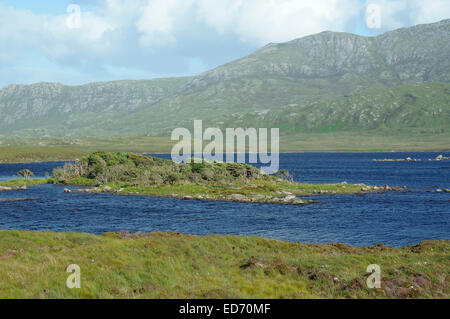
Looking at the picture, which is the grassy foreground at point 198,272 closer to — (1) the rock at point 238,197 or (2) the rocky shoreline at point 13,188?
(1) the rock at point 238,197

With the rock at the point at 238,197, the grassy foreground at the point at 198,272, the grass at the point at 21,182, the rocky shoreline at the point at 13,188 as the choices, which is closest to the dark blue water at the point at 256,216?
the rock at the point at 238,197

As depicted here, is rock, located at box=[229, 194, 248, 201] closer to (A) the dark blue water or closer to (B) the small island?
(B) the small island

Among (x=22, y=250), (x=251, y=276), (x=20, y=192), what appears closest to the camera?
(x=251, y=276)

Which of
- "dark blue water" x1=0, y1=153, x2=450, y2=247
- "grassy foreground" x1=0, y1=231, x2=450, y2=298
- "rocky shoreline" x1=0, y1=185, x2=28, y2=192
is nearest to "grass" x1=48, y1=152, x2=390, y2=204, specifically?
A: "dark blue water" x1=0, y1=153, x2=450, y2=247

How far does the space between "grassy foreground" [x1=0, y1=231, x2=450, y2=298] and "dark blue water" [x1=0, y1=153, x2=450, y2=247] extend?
68.7 feet

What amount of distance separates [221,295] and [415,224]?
5848 cm

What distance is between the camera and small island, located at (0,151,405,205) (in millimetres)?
102875

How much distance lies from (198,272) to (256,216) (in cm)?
4673

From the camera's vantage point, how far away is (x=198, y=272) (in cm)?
3092

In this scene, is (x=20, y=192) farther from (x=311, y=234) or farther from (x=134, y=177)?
(x=311, y=234)

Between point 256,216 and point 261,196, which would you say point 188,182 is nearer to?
point 261,196

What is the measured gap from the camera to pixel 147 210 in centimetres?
8344

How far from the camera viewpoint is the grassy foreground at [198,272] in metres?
24.4
